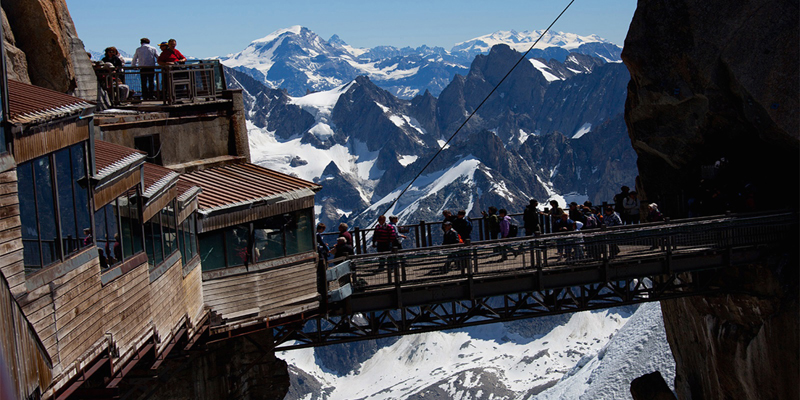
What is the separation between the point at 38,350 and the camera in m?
10.2

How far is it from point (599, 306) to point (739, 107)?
403 inches

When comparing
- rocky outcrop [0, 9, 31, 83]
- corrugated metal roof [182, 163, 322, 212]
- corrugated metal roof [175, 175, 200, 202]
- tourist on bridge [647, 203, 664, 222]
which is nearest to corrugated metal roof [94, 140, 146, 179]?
corrugated metal roof [175, 175, 200, 202]

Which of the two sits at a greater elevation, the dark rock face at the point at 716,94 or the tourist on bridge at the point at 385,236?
the dark rock face at the point at 716,94

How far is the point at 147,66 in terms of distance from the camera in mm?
24672

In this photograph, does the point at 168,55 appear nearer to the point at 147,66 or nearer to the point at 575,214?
the point at 147,66

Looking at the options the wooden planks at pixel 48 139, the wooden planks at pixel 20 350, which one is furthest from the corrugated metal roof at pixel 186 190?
the wooden planks at pixel 20 350

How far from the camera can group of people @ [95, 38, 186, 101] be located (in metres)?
24.7

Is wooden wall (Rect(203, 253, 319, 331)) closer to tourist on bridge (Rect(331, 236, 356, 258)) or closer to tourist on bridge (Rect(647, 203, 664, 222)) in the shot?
tourist on bridge (Rect(331, 236, 356, 258))

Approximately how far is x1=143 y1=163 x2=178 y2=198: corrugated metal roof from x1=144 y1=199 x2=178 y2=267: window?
512 mm

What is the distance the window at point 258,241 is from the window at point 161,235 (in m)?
2.65

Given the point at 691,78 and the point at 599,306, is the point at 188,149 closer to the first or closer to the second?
the point at 599,306

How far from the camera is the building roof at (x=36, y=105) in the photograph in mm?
10523

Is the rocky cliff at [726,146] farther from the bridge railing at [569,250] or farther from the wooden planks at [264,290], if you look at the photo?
the wooden planks at [264,290]

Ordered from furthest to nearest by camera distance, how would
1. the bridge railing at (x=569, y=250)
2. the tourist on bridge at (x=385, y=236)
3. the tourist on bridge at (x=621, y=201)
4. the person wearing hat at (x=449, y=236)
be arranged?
the tourist on bridge at (x=621, y=201), the person wearing hat at (x=449, y=236), the tourist on bridge at (x=385, y=236), the bridge railing at (x=569, y=250)
